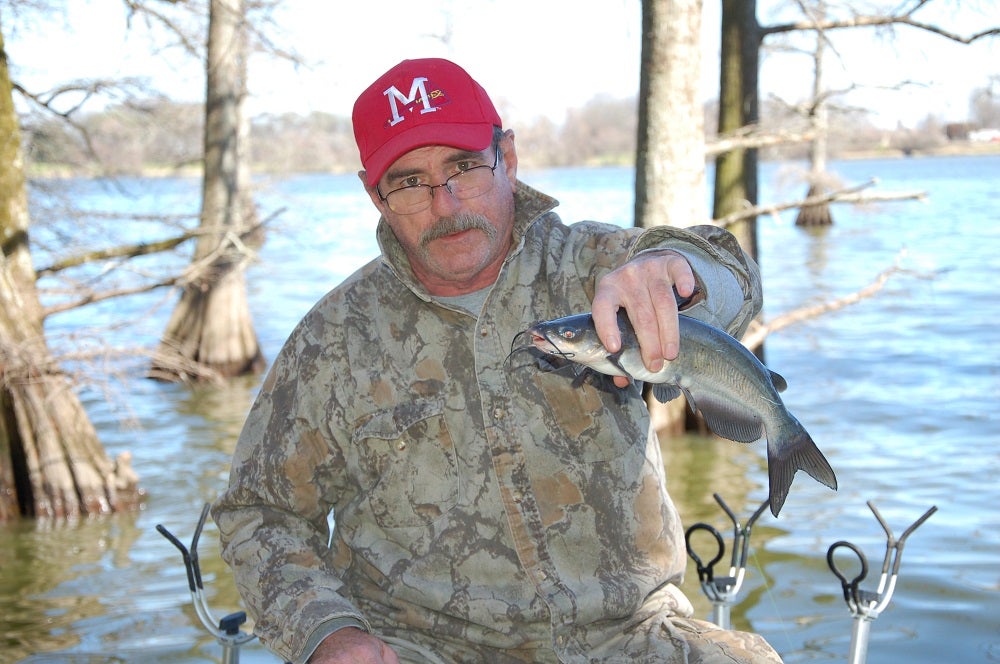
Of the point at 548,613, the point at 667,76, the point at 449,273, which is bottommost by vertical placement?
the point at 548,613

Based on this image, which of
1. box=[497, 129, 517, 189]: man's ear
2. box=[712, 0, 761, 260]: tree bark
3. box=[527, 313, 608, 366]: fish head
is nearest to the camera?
box=[527, 313, 608, 366]: fish head

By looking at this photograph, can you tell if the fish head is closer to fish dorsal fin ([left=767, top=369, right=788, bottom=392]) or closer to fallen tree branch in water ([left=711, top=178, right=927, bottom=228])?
fish dorsal fin ([left=767, top=369, right=788, bottom=392])

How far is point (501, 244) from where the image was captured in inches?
130

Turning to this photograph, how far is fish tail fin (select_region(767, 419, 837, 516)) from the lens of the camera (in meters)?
2.40

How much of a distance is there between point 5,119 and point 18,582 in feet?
12.4

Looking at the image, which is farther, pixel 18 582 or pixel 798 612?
pixel 18 582

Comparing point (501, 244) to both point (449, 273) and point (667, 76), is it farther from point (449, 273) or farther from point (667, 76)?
point (667, 76)

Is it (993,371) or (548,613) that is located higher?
(548,613)

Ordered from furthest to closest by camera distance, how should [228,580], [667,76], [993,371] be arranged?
1. [993,371]
2. [667,76]
3. [228,580]

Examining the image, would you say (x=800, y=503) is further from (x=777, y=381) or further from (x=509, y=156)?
(x=777, y=381)

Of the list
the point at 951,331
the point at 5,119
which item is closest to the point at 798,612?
the point at 5,119

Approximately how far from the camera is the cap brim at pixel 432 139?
10.5 feet

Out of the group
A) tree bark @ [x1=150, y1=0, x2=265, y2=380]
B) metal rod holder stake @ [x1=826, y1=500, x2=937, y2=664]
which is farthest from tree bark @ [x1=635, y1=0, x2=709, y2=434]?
tree bark @ [x1=150, y1=0, x2=265, y2=380]

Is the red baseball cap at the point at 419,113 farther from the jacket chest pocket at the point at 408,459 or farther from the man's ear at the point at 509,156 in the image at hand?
the jacket chest pocket at the point at 408,459
